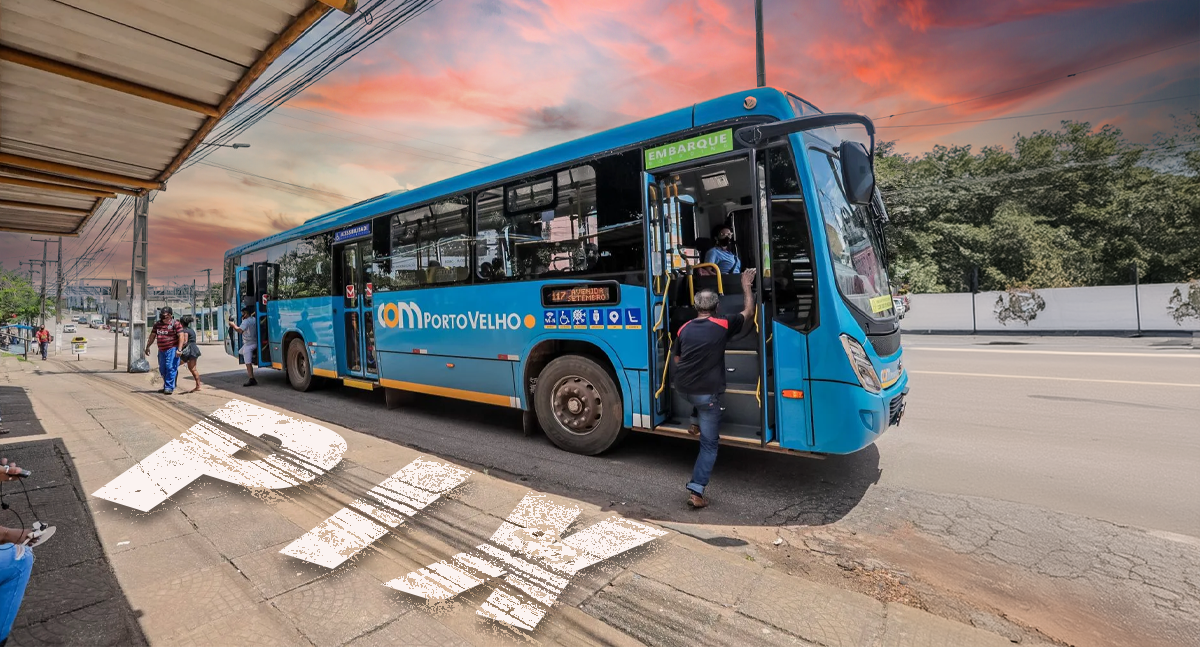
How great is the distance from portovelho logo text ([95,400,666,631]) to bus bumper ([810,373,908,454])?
1.43 meters

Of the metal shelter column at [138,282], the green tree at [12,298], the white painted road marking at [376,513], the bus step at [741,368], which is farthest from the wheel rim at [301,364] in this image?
the green tree at [12,298]

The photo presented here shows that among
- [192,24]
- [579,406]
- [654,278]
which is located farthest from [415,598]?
[192,24]

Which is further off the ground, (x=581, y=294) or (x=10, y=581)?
(x=581, y=294)

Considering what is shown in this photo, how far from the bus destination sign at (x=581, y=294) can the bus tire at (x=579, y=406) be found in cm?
57

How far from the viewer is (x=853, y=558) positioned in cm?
348

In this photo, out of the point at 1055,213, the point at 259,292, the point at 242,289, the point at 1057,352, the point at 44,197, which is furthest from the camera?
the point at 1055,213

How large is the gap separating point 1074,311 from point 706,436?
2369cm

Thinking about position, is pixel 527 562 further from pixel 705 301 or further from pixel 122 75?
pixel 122 75

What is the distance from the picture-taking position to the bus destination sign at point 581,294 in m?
5.29

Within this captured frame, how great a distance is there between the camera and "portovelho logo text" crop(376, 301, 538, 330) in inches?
246

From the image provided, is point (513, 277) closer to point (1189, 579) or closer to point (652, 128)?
point (652, 128)

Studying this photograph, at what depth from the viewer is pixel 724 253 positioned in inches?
203

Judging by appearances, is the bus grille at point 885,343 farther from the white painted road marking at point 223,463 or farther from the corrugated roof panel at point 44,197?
the corrugated roof panel at point 44,197

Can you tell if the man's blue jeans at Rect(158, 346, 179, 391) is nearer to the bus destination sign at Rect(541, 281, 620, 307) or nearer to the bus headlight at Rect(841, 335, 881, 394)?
the bus destination sign at Rect(541, 281, 620, 307)
